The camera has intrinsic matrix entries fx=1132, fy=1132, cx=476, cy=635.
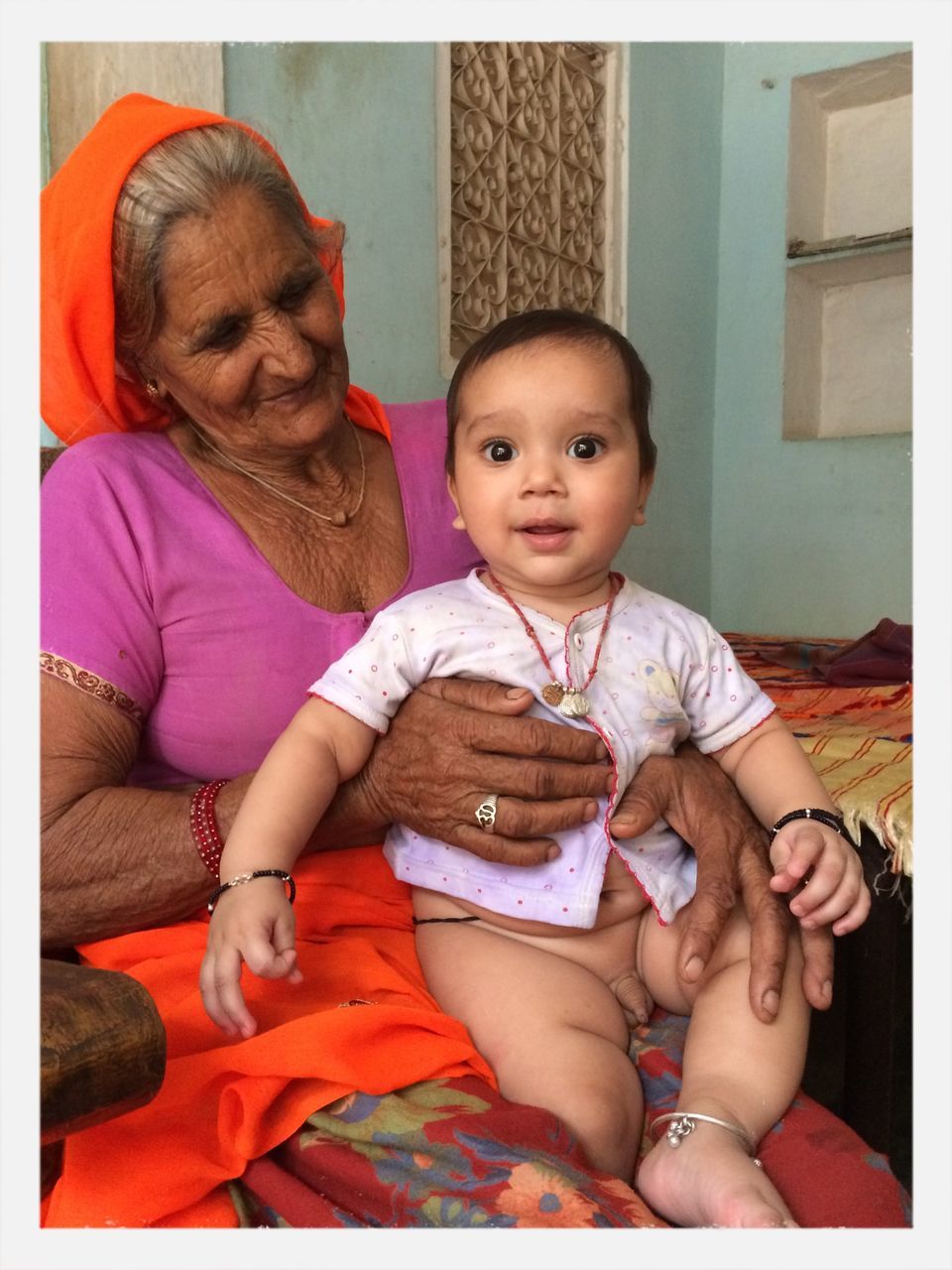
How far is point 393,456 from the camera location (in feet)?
4.97

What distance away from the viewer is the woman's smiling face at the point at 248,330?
125 centimetres

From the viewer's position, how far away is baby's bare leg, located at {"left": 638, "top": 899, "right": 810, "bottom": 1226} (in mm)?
905

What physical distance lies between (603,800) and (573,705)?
107 millimetres

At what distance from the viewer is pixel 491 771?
1.13 metres

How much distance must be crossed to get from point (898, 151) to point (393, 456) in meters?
3.32

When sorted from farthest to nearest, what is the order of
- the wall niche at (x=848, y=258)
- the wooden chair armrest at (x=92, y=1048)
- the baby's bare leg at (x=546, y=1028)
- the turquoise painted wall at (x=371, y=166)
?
the wall niche at (x=848, y=258) → the turquoise painted wall at (x=371, y=166) → the baby's bare leg at (x=546, y=1028) → the wooden chair armrest at (x=92, y=1048)

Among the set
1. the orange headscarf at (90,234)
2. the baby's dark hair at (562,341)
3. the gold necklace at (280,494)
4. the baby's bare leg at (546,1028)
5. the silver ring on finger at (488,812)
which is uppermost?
the orange headscarf at (90,234)

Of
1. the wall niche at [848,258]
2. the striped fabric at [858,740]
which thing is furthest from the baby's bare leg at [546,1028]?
the wall niche at [848,258]

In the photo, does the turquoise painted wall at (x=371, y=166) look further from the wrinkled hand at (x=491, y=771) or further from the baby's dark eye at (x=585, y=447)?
the wrinkled hand at (x=491, y=771)

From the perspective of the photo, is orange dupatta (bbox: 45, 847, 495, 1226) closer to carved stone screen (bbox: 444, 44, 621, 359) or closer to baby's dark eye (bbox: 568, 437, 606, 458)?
baby's dark eye (bbox: 568, 437, 606, 458)

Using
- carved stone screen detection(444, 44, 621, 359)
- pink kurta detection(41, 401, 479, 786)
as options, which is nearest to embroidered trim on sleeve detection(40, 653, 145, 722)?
pink kurta detection(41, 401, 479, 786)

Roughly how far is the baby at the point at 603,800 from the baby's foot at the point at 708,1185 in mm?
28
